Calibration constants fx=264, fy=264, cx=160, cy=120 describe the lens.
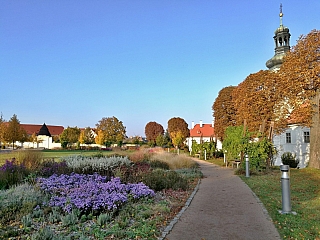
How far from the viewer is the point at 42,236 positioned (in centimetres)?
408

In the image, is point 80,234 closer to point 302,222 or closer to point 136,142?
point 302,222

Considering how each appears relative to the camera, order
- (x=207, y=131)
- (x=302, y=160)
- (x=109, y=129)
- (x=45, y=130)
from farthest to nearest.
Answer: (x=45, y=130)
(x=109, y=129)
(x=207, y=131)
(x=302, y=160)

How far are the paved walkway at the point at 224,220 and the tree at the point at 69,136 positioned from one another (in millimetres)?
51300

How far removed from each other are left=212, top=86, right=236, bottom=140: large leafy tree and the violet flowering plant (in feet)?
78.5

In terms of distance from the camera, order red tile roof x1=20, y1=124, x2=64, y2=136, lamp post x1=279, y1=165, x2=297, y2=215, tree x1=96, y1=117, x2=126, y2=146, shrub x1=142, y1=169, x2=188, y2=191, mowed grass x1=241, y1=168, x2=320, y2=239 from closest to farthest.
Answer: mowed grass x1=241, y1=168, x2=320, y2=239 → lamp post x1=279, y1=165, x2=297, y2=215 → shrub x1=142, y1=169, x2=188, y2=191 → tree x1=96, y1=117, x2=126, y2=146 → red tile roof x1=20, y1=124, x2=64, y2=136

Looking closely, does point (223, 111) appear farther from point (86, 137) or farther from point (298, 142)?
point (86, 137)

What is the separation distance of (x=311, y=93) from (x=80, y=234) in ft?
47.2

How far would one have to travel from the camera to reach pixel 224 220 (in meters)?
5.39

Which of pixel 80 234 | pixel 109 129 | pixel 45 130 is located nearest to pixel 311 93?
pixel 80 234

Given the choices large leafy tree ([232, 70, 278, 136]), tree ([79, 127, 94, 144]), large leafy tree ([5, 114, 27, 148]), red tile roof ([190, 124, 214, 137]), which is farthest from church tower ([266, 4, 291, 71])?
tree ([79, 127, 94, 144])

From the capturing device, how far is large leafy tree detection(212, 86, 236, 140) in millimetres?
29891

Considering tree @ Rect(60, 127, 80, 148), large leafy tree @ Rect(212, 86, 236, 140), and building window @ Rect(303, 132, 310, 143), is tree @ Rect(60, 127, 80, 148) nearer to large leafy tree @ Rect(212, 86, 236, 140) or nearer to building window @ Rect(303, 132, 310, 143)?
large leafy tree @ Rect(212, 86, 236, 140)

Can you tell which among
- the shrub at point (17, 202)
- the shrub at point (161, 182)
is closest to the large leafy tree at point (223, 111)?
the shrub at point (161, 182)

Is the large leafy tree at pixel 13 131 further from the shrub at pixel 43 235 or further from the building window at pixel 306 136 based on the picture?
the shrub at pixel 43 235
